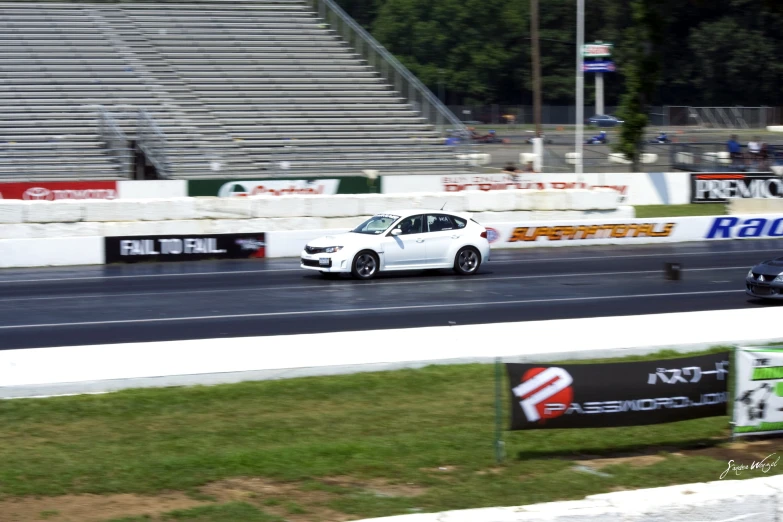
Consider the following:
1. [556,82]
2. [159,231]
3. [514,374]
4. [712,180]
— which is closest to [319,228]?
[159,231]

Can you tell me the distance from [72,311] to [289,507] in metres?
10.2

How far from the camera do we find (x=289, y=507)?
278 inches

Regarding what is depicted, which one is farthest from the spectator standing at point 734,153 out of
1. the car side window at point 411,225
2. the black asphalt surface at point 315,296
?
the car side window at point 411,225

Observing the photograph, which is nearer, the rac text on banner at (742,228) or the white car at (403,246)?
the white car at (403,246)

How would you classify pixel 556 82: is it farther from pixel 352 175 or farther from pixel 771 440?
pixel 771 440

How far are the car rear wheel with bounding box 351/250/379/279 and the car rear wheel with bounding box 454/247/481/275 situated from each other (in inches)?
71.6

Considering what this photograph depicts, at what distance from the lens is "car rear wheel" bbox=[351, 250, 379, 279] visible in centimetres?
2019

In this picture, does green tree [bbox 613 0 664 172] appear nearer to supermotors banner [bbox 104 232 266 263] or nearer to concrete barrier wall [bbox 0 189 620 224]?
concrete barrier wall [bbox 0 189 620 224]

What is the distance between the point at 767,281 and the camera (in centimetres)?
1700

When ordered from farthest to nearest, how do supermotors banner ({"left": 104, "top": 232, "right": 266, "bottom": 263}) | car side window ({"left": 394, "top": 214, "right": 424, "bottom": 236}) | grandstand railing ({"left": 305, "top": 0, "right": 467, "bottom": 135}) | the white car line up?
A: 1. grandstand railing ({"left": 305, "top": 0, "right": 467, "bottom": 135})
2. supermotors banner ({"left": 104, "top": 232, "right": 266, "bottom": 263})
3. car side window ({"left": 394, "top": 214, "right": 424, "bottom": 236})
4. the white car

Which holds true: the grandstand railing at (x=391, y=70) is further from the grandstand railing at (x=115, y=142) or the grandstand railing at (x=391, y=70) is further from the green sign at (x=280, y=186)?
the grandstand railing at (x=115, y=142)

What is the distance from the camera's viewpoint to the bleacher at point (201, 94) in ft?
112

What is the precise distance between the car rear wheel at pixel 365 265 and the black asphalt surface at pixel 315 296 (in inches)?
8.6

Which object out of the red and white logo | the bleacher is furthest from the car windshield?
the bleacher
